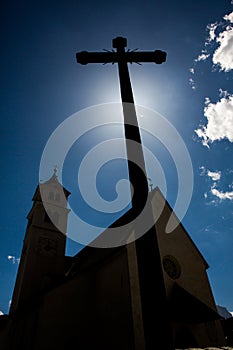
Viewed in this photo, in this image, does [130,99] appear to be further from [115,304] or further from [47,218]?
[47,218]

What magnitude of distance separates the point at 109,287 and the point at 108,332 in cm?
243

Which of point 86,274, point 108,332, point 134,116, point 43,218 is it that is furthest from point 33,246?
point 134,116

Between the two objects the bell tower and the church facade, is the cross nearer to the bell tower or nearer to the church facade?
the church facade

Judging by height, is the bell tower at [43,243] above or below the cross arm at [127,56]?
above

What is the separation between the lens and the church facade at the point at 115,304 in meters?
13.0

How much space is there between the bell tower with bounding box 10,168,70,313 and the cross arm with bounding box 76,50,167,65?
19648 millimetres

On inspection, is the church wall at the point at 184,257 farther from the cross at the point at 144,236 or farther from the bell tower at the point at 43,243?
the cross at the point at 144,236

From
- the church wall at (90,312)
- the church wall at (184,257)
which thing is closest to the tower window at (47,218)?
the church wall at (90,312)

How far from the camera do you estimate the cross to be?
8.50 feet

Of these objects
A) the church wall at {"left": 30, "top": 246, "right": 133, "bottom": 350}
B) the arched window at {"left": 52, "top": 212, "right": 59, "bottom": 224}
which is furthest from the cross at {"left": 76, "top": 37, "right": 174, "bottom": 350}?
the arched window at {"left": 52, "top": 212, "right": 59, "bottom": 224}

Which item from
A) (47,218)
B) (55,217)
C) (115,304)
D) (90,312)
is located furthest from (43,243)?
(115,304)

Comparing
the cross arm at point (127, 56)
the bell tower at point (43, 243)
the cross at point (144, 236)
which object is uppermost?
the bell tower at point (43, 243)

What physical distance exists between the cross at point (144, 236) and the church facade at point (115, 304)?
9011 mm

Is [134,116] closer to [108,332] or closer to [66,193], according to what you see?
[108,332]
